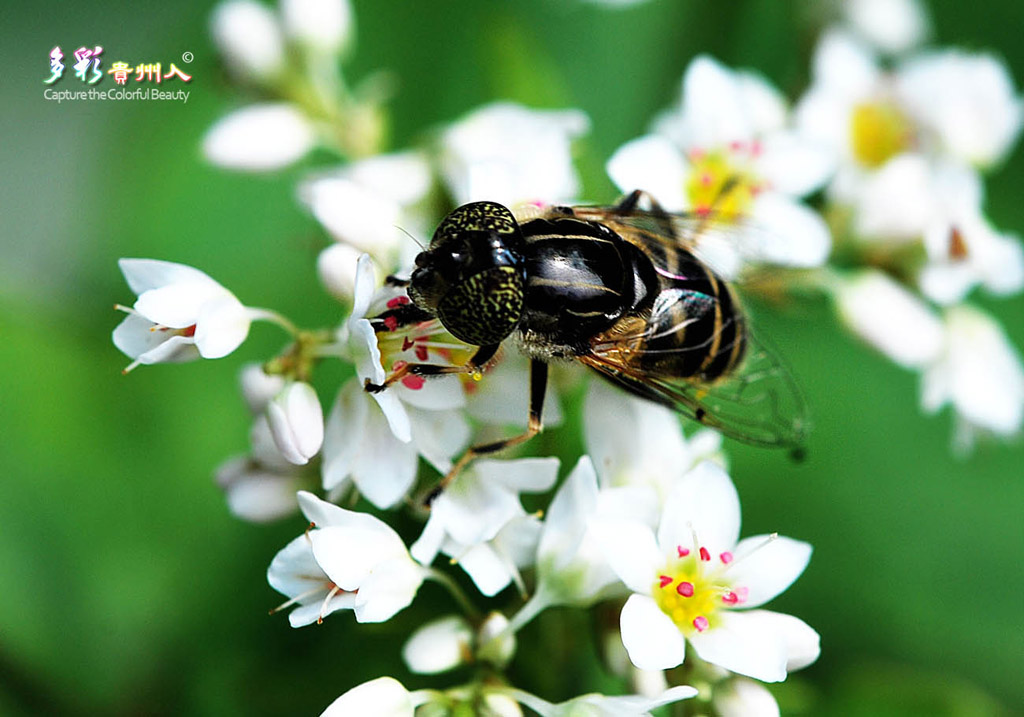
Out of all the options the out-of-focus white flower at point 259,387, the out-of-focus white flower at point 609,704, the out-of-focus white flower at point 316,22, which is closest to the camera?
the out-of-focus white flower at point 609,704

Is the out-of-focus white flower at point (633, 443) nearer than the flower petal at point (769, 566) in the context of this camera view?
No

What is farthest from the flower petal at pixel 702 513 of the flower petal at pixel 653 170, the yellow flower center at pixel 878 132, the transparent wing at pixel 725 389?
the yellow flower center at pixel 878 132

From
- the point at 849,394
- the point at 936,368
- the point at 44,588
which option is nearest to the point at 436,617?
the point at 44,588

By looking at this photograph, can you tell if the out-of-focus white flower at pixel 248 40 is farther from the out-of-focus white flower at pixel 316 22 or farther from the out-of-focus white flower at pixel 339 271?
the out-of-focus white flower at pixel 339 271

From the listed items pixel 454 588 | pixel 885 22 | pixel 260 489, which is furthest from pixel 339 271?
pixel 885 22

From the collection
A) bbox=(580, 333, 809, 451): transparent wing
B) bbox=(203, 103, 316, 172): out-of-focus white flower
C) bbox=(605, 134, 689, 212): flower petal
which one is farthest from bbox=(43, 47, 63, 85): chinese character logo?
bbox=(580, 333, 809, 451): transparent wing

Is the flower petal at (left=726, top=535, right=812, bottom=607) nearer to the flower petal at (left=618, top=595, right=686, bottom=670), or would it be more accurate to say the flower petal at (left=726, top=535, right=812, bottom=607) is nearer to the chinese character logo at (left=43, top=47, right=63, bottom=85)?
the flower petal at (left=618, top=595, right=686, bottom=670)

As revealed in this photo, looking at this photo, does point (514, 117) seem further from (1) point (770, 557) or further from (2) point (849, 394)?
(2) point (849, 394)
